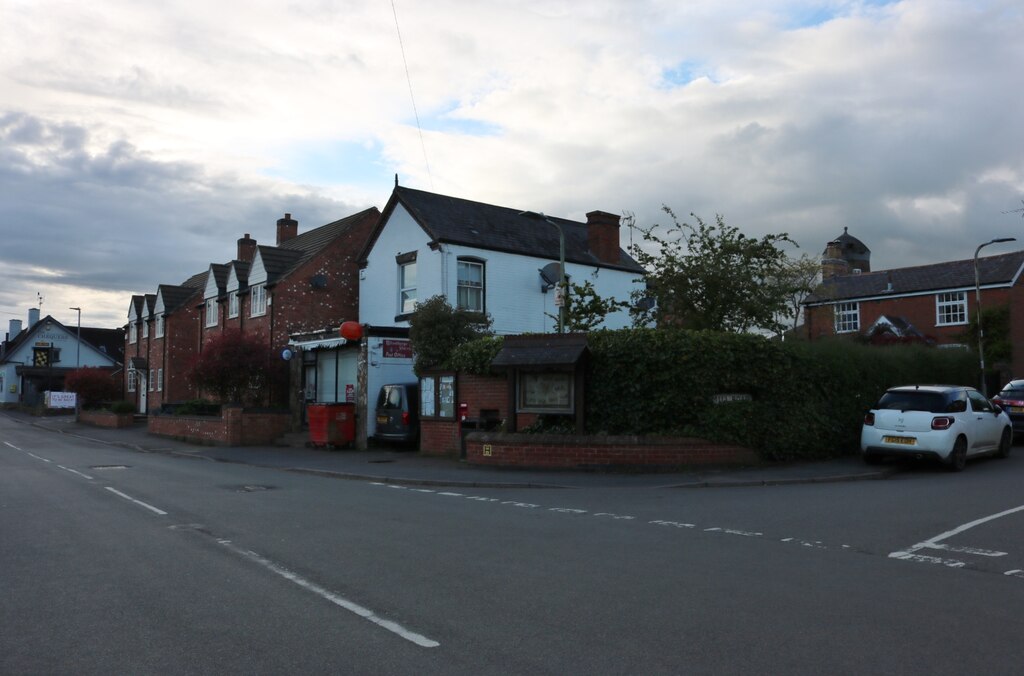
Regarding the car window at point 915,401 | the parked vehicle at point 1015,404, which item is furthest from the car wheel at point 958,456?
the parked vehicle at point 1015,404

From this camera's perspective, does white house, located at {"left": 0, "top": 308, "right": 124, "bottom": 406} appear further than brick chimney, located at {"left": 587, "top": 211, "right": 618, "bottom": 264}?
Yes

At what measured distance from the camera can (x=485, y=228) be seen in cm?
2830

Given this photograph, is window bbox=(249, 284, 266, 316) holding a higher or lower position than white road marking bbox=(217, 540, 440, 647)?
higher

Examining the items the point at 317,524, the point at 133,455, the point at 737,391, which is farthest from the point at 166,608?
the point at 133,455

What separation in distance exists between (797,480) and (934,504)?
3.39 meters

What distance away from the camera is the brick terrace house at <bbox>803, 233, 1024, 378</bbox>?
41.1 m

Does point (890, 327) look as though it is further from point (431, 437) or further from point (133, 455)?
point (133, 455)

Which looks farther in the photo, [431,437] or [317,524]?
[431,437]

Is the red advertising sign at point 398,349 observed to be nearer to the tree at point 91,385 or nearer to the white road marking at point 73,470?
the white road marking at point 73,470

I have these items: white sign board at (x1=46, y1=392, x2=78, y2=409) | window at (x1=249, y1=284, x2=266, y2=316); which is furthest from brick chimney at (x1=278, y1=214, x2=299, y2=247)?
white sign board at (x1=46, y1=392, x2=78, y2=409)

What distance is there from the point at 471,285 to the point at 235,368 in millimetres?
9006

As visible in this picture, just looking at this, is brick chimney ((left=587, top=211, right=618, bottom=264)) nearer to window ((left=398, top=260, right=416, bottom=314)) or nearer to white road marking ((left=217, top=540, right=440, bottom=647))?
window ((left=398, top=260, right=416, bottom=314))

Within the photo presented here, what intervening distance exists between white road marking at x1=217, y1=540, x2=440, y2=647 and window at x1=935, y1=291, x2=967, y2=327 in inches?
1744

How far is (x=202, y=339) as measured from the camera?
4272 cm
